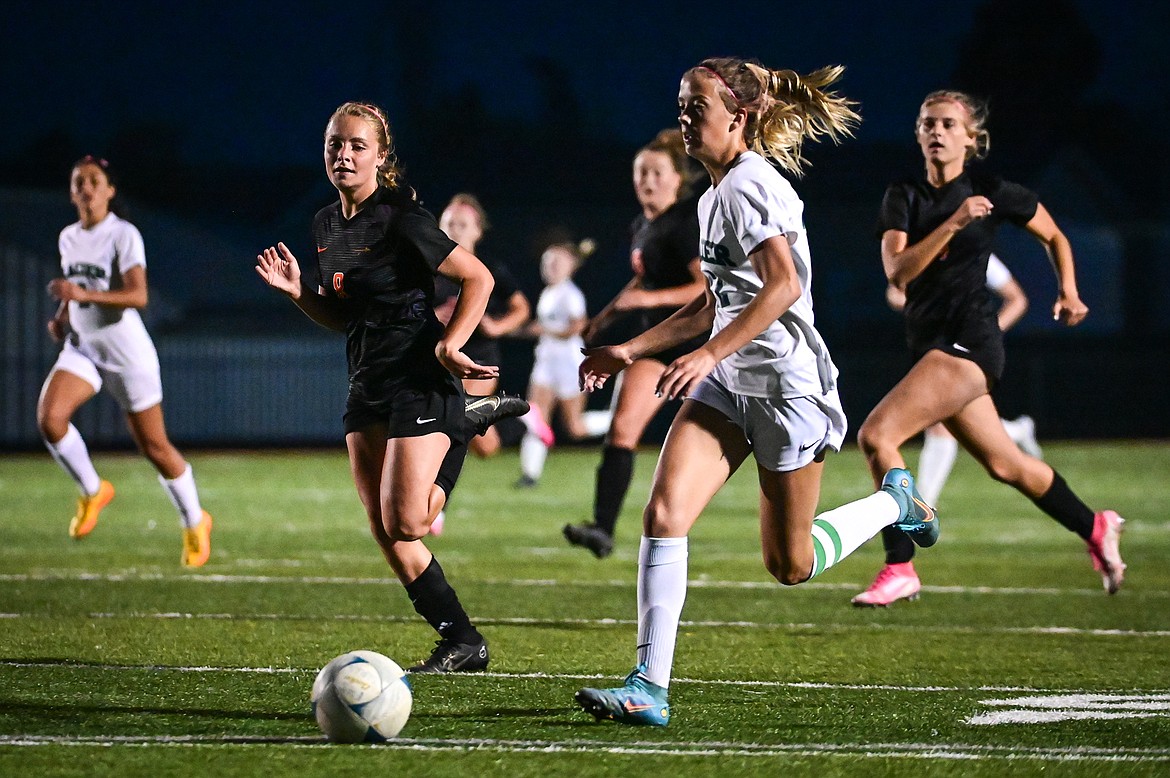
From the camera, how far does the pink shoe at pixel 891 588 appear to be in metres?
8.10

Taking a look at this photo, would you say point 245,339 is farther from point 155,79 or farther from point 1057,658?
point 1057,658

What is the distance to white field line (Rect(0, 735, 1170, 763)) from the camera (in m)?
4.73

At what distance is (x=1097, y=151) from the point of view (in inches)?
1796

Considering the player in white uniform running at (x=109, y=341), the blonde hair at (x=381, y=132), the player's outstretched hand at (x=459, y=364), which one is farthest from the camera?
the player in white uniform running at (x=109, y=341)

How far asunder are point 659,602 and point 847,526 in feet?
3.07

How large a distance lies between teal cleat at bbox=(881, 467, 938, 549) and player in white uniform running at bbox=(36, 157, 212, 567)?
492cm

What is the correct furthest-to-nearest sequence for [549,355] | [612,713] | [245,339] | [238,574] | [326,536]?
[245,339] → [549,355] → [326,536] → [238,574] → [612,713]

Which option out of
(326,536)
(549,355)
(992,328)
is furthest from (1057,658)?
(549,355)

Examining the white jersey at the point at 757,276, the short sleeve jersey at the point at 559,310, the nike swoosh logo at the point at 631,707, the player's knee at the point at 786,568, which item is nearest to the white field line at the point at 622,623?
the player's knee at the point at 786,568

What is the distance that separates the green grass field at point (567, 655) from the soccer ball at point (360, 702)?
8cm

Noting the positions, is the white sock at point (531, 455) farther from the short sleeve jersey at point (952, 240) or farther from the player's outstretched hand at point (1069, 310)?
the player's outstretched hand at point (1069, 310)

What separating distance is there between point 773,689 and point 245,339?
31.0 meters

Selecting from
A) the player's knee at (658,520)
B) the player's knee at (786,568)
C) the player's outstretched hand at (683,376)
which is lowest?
the player's knee at (786,568)

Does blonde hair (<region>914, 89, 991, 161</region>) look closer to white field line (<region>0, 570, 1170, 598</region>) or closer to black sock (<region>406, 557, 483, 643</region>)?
white field line (<region>0, 570, 1170, 598</region>)
